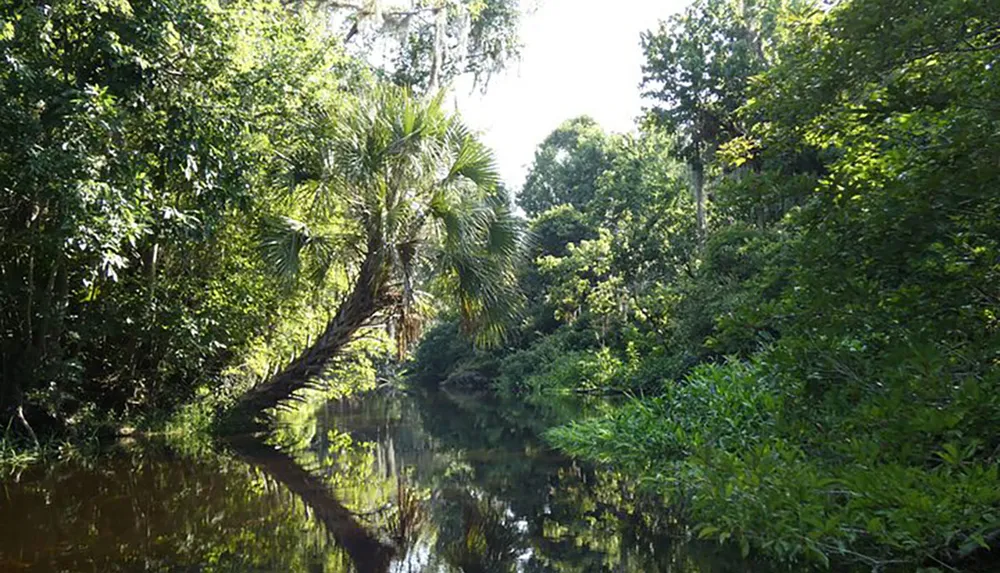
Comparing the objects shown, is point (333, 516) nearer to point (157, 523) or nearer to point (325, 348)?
point (157, 523)

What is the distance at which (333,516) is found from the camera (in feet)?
18.4

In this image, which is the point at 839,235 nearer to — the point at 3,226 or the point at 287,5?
the point at 3,226

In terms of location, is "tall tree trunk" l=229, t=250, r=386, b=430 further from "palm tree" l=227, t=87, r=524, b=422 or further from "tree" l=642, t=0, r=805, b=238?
"tree" l=642, t=0, r=805, b=238

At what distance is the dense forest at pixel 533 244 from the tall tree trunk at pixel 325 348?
0.16 feet

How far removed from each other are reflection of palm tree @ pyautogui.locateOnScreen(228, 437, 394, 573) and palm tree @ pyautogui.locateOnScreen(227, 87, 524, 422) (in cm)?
253

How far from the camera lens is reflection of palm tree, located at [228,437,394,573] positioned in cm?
443

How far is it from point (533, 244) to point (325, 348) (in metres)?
3.81

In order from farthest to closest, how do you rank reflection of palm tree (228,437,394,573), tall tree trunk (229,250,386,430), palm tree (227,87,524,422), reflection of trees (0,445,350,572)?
tall tree trunk (229,250,386,430) < palm tree (227,87,524,422) < reflection of palm tree (228,437,394,573) < reflection of trees (0,445,350,572)

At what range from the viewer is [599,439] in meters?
8.97

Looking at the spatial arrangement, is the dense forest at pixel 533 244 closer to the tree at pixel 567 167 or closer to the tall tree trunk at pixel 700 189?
the tall tree trunk at pixel 700 189

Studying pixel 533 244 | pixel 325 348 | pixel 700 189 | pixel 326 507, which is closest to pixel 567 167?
pixel 700 189

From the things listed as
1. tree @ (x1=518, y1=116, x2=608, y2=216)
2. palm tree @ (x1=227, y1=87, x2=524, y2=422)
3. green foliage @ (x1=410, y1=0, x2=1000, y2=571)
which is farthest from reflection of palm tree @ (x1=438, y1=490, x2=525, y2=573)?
tree @ (x1=518, y1=116, x2=608, y2=216)

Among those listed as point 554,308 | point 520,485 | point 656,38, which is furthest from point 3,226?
point 554,308

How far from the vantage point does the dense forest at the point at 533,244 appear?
391cm
